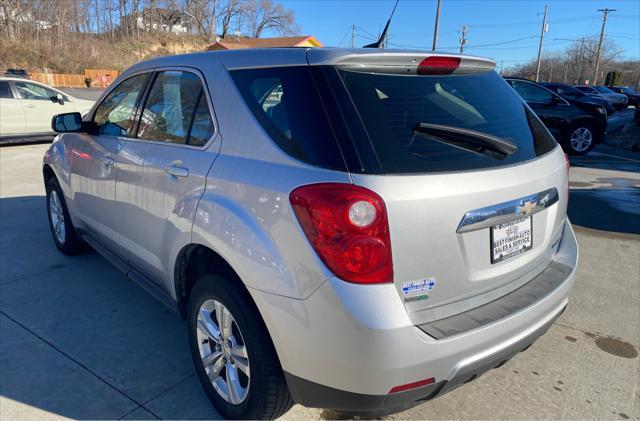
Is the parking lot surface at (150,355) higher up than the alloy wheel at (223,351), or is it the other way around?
the alloy wheel at (223,351)

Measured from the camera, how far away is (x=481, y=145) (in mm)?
2102

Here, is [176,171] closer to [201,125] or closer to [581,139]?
[201,125]

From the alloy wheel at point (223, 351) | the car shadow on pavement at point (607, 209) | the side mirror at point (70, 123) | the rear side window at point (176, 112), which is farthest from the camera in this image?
the car shadow on pavement at point (607, 209)

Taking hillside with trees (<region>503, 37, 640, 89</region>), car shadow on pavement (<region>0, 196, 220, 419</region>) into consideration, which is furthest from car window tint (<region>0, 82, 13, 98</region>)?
hillside with trees (<region>503, 37, 640, 89</region>)

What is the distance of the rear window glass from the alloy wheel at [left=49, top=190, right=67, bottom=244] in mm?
3592

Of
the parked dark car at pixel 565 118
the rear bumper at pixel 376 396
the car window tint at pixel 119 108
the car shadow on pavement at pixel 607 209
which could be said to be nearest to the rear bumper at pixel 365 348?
the rear bumper at pixel 376 396

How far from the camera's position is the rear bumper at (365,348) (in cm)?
172

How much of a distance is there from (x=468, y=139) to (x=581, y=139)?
441 inches

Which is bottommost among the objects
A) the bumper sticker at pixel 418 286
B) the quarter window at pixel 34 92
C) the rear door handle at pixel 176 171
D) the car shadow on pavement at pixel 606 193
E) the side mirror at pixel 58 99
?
the car shadow on pavement at pixel 606 193

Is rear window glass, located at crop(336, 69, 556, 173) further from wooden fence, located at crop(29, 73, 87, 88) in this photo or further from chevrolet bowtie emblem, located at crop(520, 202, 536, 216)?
wooden fence, located at crop(29, 73, 87, 88)

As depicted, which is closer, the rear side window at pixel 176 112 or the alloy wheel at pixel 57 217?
the rear side window at pixel 176 112

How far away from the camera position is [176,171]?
2.50 metres

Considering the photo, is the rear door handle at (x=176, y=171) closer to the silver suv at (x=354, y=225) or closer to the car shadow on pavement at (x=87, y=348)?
the silver suv at (x=354, y=225)

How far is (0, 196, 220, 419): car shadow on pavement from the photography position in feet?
8.31
